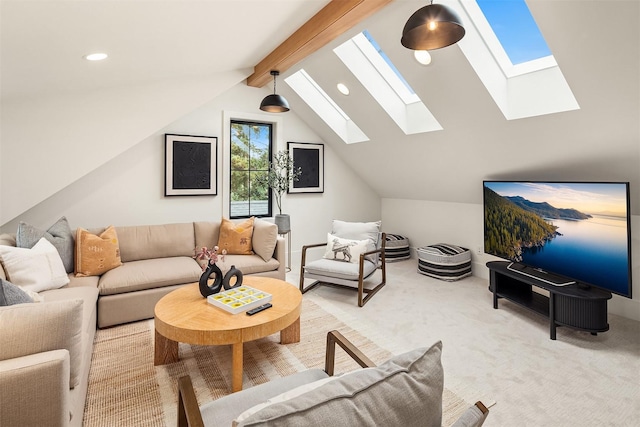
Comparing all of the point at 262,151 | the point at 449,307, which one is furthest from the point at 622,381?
the point at 262,151

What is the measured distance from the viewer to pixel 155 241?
148 inches

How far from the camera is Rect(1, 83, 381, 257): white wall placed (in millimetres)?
3939

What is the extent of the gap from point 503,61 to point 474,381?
8.70 ft

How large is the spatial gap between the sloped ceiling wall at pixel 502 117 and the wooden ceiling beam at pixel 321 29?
0.80ft

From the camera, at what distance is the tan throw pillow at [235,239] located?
3955 mm

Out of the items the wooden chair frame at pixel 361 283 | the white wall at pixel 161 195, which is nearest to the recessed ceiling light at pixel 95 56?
the white wall at pixel 161 195

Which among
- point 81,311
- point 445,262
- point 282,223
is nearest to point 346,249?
point 282,223

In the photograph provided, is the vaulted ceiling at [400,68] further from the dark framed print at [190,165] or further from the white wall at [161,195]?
the dark framed print at [190,165]

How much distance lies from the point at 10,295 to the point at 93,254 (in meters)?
1.68

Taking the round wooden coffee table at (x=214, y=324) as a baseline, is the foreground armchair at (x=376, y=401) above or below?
above

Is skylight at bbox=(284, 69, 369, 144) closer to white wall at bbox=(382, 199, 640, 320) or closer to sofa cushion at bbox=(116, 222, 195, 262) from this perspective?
white wall at bbox=(382, 199, 640, 320)

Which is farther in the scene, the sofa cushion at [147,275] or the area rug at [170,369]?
the sofa cushion at [147,275]

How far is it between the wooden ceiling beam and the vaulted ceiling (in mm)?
96

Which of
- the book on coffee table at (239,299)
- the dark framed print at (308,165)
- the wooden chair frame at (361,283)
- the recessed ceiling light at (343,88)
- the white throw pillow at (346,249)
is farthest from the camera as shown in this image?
the dark framed print at (308,165)
